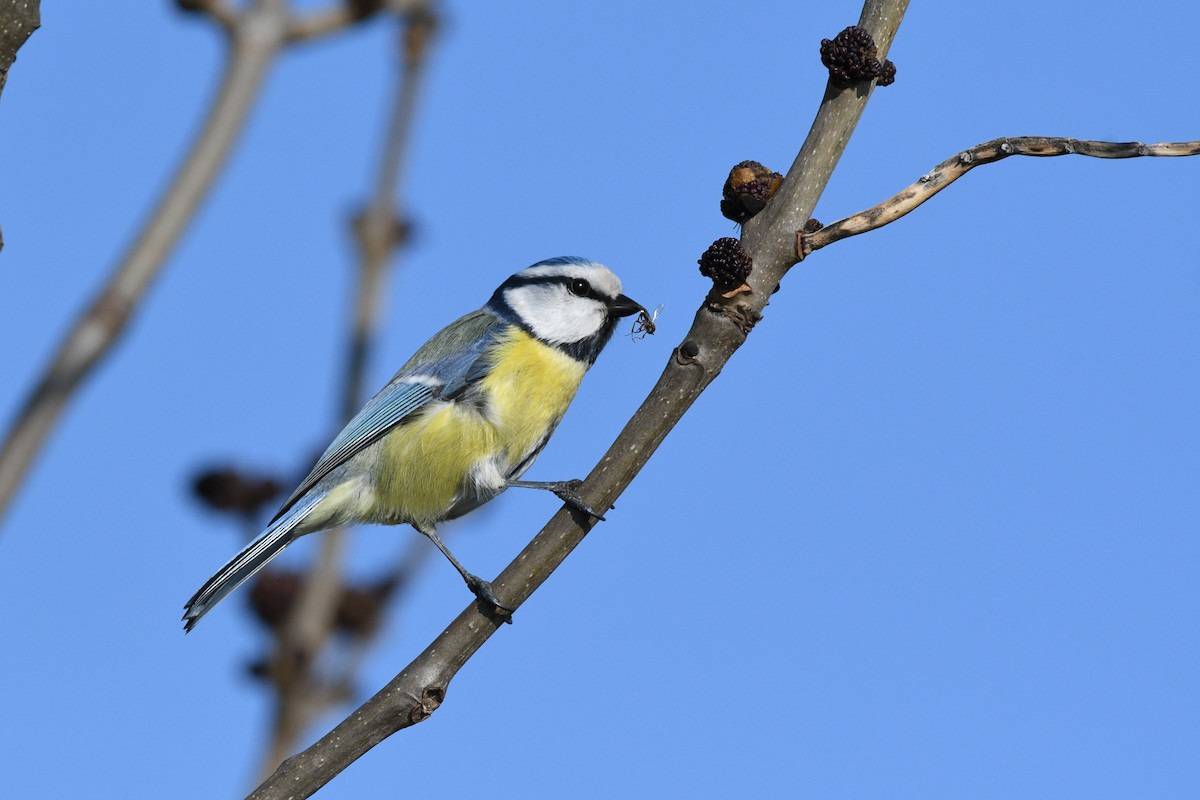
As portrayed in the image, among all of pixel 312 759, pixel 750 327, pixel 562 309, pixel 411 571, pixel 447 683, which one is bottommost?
pixel 312 759

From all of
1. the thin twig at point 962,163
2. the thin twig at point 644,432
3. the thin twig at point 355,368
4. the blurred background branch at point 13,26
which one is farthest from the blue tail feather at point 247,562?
the thin twig at point 962,163

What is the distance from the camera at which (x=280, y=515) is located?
4.63 meters

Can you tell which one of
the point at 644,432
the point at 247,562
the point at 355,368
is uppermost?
the point at 644,432

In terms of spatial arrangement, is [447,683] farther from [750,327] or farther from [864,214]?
[864,214]

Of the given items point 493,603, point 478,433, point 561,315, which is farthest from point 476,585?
point 561,315

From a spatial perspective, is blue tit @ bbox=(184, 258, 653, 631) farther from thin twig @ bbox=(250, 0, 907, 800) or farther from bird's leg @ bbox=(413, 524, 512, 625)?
thin twig @ bbox=(250, 0, 907, 800)

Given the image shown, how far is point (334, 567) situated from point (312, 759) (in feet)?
2.25

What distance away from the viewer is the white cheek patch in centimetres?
479

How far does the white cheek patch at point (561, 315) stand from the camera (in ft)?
15.7

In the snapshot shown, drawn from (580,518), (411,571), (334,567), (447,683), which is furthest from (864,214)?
(411,571)

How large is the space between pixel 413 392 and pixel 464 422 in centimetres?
30

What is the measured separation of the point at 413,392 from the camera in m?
4.80

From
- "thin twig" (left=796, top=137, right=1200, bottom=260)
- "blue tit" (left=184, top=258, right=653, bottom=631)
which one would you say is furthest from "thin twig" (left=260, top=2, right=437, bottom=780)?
"blue tit" (left=184, top=258, right=653, bottom=631)

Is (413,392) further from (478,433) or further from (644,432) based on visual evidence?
(644,432)
